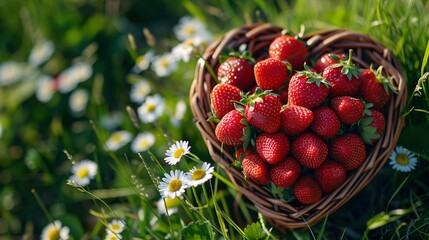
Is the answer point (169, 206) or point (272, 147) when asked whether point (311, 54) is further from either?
point (169, 206)

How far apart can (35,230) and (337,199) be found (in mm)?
1418

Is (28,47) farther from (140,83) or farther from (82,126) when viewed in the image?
(140,83)

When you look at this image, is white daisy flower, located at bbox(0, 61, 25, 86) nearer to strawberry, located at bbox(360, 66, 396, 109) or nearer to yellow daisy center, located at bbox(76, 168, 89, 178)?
yellow daisy center, located at bbox(76, 168, 89, 178)

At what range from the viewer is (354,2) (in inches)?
76.9

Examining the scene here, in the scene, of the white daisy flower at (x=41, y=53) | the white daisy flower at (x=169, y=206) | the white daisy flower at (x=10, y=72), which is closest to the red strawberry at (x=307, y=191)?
the white daisy flower at (x=169, y=206)

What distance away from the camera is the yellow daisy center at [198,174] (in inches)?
55.9

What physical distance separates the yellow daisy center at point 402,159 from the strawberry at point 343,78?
0.89 ft

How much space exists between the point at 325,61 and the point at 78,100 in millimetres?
1381

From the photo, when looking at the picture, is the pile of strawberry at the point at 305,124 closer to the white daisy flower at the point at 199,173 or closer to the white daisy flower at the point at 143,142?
the white daisy flower at the point at 199,173

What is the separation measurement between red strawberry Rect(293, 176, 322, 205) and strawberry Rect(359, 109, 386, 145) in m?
0.19

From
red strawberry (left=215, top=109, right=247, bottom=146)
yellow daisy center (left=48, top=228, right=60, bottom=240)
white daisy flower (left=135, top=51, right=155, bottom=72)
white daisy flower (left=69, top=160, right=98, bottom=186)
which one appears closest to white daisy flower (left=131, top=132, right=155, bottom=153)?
white daisy flower (left=69, top=160, right=98, bottom=186)

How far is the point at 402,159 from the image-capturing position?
1509 mm

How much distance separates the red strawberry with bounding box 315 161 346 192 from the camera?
4.37ft

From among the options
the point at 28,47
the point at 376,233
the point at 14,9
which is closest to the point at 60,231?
the point at 376,233
